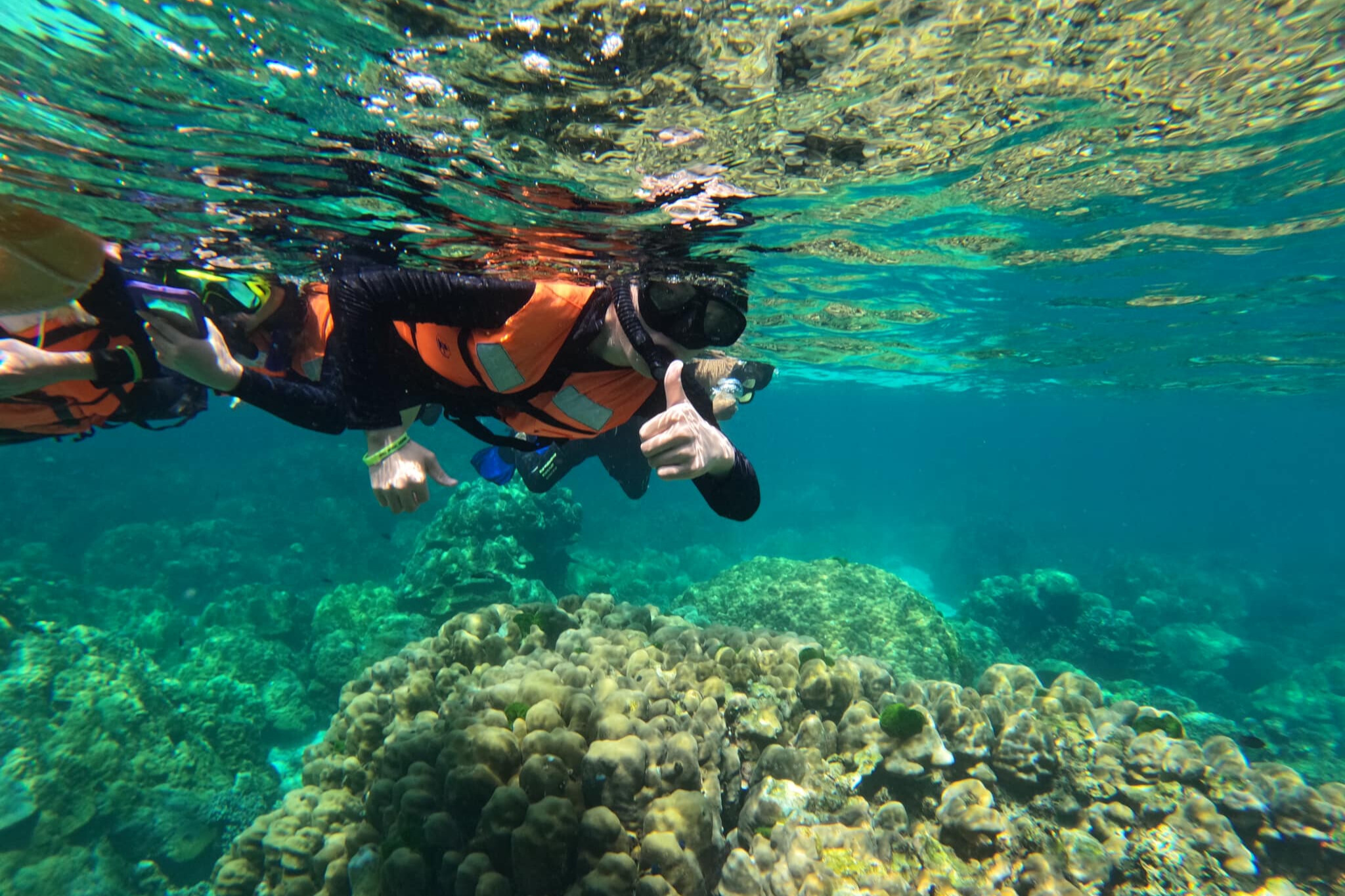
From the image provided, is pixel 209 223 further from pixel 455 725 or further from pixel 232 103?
pixel 455 725

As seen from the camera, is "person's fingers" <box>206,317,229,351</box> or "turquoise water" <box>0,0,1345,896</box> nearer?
"person's fingers" <box>206,317,229,351</box>

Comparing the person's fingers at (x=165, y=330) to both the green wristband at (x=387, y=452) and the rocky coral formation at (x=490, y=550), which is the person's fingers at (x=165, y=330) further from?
the rocky coral formation at (x=490, y=550)

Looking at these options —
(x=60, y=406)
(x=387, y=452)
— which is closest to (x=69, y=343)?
(x=60, y=406)

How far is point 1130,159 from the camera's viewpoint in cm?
754

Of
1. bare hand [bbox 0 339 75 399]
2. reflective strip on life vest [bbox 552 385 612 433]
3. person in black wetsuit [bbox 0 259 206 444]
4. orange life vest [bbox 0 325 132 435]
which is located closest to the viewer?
bare hand [bbox 0 339 75 399]

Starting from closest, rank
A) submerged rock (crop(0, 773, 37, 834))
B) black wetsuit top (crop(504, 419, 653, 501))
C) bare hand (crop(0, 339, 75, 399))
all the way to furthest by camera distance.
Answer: bare hand (crop(0, 339, 75, 399)), submerged rock (crop(0, 773, 37, 834)), black wetsuit top (crop(504, 419, 653, 501))

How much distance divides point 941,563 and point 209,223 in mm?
35144

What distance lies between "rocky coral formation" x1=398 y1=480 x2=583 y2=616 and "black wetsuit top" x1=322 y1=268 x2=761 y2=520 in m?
8.83

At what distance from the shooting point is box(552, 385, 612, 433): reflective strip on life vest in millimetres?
3471

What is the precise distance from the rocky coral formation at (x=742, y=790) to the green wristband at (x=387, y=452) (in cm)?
200

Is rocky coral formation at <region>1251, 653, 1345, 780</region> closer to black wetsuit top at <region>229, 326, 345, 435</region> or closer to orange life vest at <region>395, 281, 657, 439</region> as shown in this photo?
orange life vest at <region>395, 281, 657, 439</region>

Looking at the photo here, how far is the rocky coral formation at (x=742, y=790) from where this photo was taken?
3477mm

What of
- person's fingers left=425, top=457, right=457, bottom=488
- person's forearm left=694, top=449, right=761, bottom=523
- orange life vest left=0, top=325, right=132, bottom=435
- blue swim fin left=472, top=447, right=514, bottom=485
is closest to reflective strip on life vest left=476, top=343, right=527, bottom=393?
person's fingers left=425, top=457, right=457, bottom=488

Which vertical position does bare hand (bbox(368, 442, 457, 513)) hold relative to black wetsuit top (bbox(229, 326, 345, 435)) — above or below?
below
